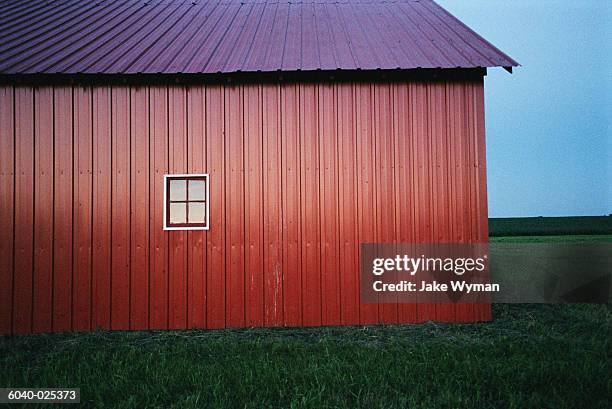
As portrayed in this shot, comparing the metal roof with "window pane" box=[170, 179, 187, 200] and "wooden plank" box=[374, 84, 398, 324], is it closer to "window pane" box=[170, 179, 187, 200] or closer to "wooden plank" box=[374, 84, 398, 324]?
"wooden plank" box=[374, 84, 398, 324]

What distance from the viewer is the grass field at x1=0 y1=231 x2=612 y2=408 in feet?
11.1

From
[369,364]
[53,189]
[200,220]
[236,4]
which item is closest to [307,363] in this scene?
[369,364]

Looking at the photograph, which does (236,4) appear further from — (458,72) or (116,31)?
(458,72)

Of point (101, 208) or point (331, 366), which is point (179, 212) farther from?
point (331, 366)

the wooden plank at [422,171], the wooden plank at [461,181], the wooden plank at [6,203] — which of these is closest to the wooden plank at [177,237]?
the wooden plank at [6,203]

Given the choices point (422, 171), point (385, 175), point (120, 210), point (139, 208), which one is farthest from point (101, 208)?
point (422, 171)

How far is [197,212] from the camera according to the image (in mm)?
6168

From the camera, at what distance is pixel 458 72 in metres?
6.09

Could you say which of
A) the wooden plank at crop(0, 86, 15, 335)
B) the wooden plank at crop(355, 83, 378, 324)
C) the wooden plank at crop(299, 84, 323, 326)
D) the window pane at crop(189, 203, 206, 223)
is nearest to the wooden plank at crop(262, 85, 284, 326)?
the wooden plank at crop(299, 84, 323, 326)

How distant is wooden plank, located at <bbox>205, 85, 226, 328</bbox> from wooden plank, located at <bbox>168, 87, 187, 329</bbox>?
1.23ft

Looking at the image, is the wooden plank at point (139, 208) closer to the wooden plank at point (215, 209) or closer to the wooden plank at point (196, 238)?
the wooden plank at point (196, 238)

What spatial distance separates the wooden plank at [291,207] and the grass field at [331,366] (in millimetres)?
479

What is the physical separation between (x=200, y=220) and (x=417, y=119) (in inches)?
156

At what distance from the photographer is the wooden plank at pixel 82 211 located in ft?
19.4
